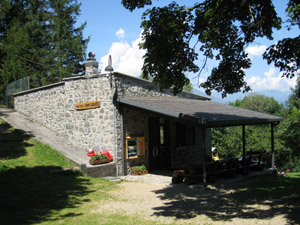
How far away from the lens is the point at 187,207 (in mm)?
7035

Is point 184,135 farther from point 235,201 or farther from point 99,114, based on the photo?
point 235,201

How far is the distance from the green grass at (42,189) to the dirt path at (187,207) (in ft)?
1.60

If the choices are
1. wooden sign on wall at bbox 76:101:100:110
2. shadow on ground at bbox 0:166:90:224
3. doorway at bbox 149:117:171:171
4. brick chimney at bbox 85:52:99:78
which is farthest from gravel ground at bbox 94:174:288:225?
brick chimney at bbox 85:52:99:78

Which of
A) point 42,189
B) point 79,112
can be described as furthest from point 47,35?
point 42,189

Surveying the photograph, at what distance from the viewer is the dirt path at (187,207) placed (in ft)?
19.4

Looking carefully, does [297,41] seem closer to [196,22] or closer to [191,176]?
[196,22]

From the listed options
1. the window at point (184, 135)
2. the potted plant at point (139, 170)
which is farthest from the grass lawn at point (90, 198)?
the window at point (184, 135)

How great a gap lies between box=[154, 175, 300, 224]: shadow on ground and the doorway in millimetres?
3112

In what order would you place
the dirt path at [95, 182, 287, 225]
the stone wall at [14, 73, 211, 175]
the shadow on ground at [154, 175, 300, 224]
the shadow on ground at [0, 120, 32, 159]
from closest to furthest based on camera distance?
the dirt path at [95, 182, 287, 225] → the shadow on ground at [154, 175, 300, 224] → the shadow on ground at [0, 120, 32, 159] → the stone wall at [14, 73, 211, 175]

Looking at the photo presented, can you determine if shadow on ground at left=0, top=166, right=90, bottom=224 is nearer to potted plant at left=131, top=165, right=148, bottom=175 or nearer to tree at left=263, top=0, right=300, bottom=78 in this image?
potted plant at left=131, top=165, right=148, bottom=175

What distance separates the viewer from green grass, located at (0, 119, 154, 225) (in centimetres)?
595

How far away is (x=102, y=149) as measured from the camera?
11.7m

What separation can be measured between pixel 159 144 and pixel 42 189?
6.02 metres

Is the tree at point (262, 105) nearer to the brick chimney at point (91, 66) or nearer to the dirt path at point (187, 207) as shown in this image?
the brick chimney at point (91, 66)
